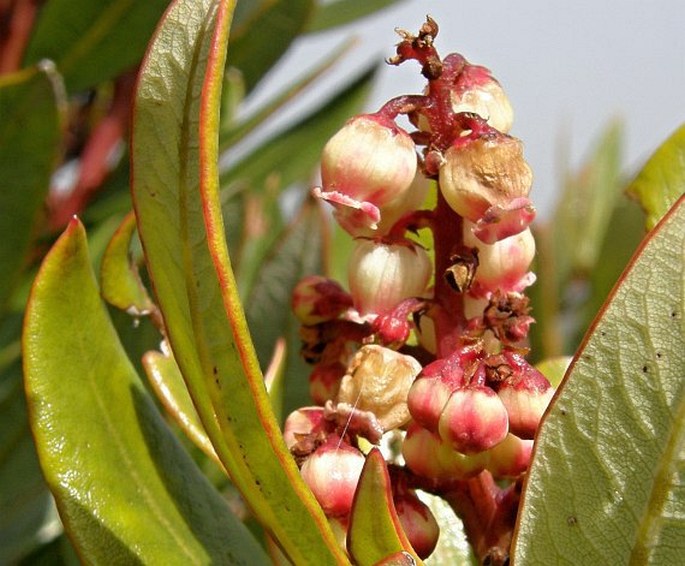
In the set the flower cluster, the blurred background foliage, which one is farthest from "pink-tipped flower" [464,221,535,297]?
the blurred background foliage

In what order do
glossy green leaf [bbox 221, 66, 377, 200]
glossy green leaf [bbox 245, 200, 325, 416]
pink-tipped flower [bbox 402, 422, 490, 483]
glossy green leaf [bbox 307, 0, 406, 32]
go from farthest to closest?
glossy green leaf [bbox 307, 0, 406, 32] < glossy green leaf [bbox 221, 66, 377, 200] < glossy green leaf [bbox 245, 200, 325, 416] < pink-tipped flower [bbox 402, 422, 490, 483]

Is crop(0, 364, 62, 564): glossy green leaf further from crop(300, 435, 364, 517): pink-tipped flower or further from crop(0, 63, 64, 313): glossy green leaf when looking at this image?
crop(300, 435, 364, 517): pink-tipped flower

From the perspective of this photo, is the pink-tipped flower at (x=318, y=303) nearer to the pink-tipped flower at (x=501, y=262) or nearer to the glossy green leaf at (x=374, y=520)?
the pink-tipped flower at (x=501, y=262)

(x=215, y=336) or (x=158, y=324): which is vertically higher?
(x=215, y=336)

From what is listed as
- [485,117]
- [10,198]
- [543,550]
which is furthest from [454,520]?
[10,198]

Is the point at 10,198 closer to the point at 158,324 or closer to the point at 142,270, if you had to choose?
the point at 142,270

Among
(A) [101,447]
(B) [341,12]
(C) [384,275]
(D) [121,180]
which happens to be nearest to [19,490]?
(D) [121,180]

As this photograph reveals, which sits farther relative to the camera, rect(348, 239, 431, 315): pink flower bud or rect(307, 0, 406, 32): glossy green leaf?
rect(307, 0, 406, 32): glossy green leaf
